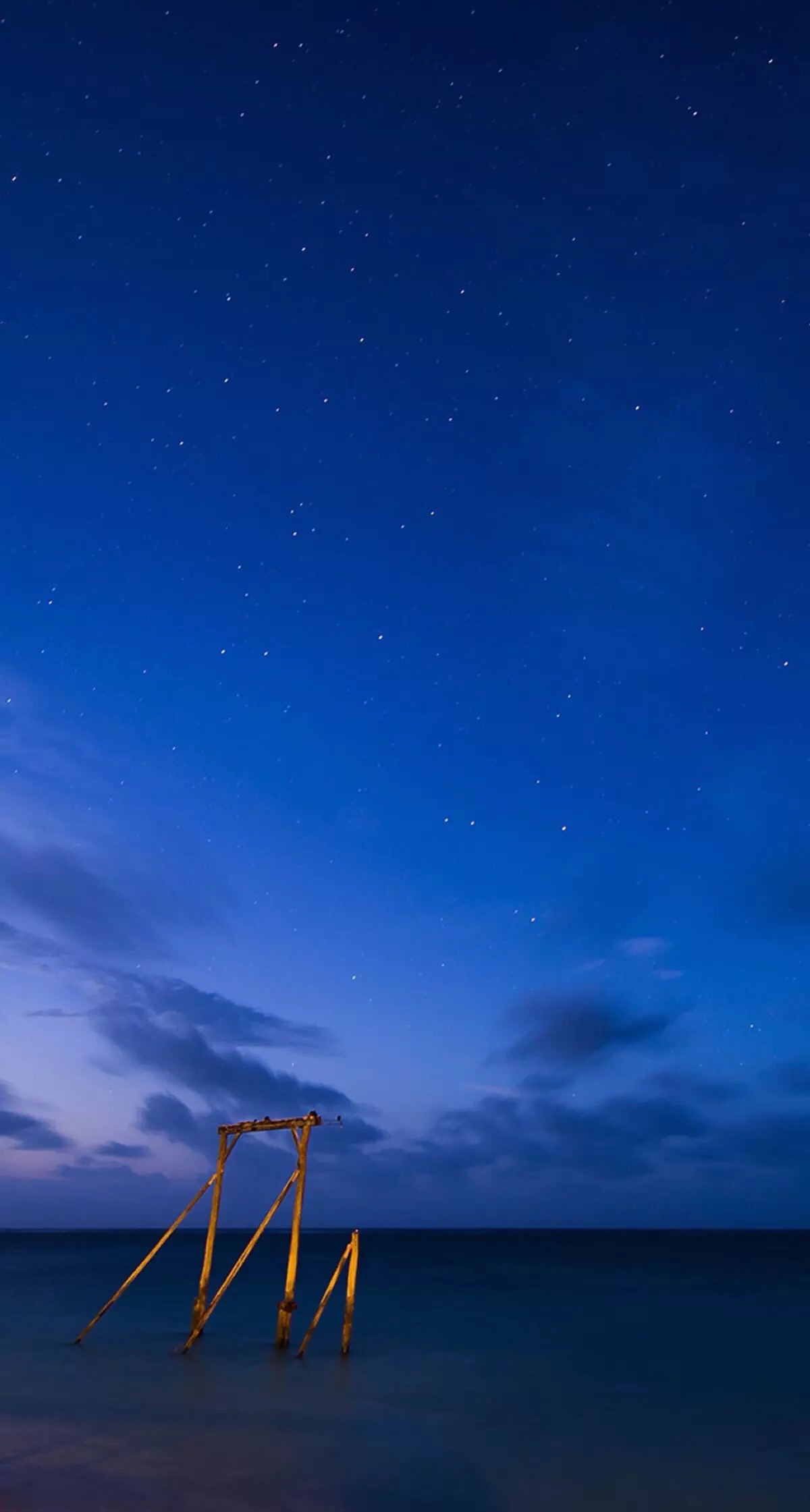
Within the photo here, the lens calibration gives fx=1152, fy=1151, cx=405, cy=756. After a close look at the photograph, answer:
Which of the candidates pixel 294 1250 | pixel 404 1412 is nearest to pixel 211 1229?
pixel 294 1250

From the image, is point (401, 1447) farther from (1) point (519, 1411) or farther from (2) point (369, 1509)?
(1) point (519, 1411)

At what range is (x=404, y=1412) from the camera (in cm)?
1936

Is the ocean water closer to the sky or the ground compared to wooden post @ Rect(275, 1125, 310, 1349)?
closer to the ground

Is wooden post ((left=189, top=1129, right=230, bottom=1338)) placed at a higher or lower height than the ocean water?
higher

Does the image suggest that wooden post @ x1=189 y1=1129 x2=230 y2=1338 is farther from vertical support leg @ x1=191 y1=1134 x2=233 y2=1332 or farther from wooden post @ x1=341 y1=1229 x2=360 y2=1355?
wooden post @ x1=341 y1=1229 x2=360 y2=1355

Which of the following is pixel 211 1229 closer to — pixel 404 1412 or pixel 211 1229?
pixel 211 1229

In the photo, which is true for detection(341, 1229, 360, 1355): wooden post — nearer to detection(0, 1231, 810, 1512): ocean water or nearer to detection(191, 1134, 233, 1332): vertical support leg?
detection(0, 1231, 810, 1512): ocean water

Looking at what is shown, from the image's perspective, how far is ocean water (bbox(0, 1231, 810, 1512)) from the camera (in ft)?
48.0

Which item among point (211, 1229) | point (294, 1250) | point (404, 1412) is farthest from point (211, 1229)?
point (404, 1412)

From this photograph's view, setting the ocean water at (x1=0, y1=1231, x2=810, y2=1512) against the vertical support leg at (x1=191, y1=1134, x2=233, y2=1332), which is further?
the vertical support leg at (x1=191, y1=1134, x2=233, y2=1332)

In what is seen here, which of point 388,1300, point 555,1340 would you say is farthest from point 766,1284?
point 555,1340

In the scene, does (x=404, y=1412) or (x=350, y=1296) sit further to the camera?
(x=350, y=1296)

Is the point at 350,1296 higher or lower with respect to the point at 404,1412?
higher

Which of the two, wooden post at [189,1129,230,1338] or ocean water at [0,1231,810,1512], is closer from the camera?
ocean water at [0,1231,810,1512]
